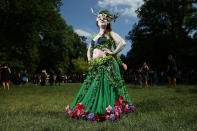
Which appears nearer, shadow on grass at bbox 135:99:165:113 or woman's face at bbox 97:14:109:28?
woman's face at bbox 97:14:109:28

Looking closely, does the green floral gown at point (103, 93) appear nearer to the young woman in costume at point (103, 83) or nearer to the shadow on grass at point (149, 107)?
the young woman in costume at point (103, 83)

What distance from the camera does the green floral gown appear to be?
466 cm

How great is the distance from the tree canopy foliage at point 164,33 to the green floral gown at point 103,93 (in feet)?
94.2

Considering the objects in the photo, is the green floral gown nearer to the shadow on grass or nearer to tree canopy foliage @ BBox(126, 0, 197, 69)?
the shadow on grass

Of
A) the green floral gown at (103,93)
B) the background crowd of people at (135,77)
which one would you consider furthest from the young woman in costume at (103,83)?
the background crowd of people at (135,77)

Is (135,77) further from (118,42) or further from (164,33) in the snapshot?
(118,42)

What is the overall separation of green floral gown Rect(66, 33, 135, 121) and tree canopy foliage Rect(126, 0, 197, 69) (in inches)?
1131

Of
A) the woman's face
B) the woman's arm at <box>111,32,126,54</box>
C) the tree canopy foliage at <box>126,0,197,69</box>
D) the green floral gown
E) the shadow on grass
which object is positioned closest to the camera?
the green floral gown

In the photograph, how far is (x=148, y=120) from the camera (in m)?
4.55

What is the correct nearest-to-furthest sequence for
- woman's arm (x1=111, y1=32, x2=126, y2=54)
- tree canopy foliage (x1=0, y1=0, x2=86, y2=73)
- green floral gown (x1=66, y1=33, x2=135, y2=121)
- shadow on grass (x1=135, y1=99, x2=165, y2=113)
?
1. green floral gown (x1=66, y1=33, x2=135, y2=121)
2. woman's arm (x1=111, y1=32, x2=126, y2=54)
3. shadow on grass (x1=135, y1=99, x2=165, y2=113)
4. tree canopy foliage (x1=0, y1=0, x2=86, y2=73)

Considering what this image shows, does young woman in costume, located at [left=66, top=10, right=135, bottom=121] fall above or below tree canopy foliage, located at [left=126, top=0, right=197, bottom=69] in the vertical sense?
below

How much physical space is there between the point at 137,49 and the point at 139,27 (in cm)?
455

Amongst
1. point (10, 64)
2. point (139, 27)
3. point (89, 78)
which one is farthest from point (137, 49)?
point (89, 78)

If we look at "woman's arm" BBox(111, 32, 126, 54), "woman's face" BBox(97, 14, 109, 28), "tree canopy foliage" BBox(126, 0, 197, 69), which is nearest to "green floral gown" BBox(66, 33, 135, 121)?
"woman's arm" BBox(111, 32, 126, 54)
